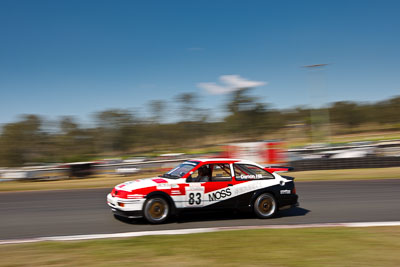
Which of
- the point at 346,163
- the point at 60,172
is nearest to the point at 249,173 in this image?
the point at 346,163

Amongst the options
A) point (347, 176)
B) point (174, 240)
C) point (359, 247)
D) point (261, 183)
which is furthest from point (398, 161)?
point (174, 240)

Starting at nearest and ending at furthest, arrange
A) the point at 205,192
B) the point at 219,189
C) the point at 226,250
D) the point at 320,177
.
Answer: the point at 226,250 → the point at 205,192 → the point at 219,189 → the point at 320,177

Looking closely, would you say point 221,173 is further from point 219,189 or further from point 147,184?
point 147,184

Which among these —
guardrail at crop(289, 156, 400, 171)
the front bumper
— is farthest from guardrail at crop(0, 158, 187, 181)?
the front bumper

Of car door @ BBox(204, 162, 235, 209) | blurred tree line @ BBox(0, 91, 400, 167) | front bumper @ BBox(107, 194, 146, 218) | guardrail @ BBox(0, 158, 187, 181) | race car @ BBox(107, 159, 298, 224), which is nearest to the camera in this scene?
front bumper @ BBox(107, 194, 146, 218)

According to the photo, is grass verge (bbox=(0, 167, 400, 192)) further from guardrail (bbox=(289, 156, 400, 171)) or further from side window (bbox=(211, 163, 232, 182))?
side window (bbox=(211, 163, 232, 182))

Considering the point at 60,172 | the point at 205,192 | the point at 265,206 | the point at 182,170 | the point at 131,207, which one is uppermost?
the point at 60,172

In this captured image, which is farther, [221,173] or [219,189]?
[221,173]

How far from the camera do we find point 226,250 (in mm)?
5527

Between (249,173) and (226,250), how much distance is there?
341 cm

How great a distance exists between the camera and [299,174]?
20453 millimetres

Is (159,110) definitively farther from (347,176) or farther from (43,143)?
(347,176)

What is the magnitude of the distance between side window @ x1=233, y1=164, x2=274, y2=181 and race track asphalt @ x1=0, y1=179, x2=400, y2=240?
40.1 inches

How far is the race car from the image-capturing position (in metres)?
7.80
